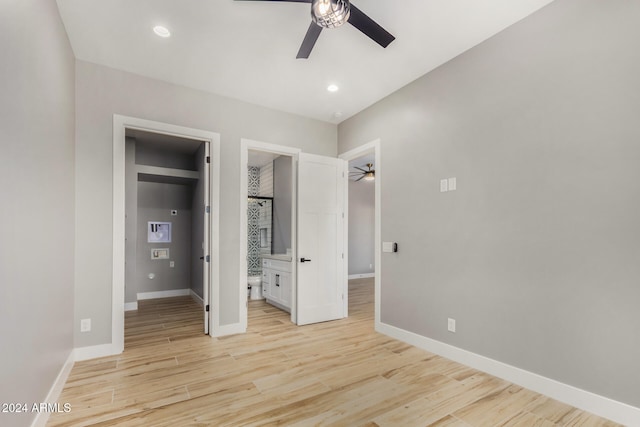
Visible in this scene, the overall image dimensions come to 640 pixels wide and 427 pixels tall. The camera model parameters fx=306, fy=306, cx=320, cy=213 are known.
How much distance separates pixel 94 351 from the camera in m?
3.05

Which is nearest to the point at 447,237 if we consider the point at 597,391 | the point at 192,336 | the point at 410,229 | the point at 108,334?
the point at 410,229

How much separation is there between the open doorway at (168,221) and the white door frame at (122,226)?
1.80m

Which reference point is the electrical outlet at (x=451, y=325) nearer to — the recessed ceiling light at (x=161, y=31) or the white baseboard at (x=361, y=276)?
the recessed ceiling light at (x=161, y=31)

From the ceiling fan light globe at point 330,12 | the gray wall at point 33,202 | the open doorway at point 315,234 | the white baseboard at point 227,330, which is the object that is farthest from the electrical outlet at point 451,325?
the gray wall at point 33,202

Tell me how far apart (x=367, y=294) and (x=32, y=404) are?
5.30 m

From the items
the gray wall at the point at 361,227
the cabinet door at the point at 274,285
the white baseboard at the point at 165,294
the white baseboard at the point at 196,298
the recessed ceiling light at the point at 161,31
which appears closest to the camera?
the recessed ceiling light at the point at 161,31

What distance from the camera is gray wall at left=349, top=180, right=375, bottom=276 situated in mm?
8484

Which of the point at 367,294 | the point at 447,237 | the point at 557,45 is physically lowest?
the point at 367,294

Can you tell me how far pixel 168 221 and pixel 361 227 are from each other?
16.1ft

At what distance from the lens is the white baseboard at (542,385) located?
6.53ft

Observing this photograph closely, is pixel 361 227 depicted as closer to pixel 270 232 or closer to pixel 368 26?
pixel 270 232

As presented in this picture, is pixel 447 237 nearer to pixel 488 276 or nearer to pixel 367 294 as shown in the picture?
pixel 488 276

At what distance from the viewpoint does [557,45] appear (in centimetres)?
235

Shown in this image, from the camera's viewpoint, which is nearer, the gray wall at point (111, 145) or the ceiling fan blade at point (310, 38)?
the ceiling fan blade at point (310, 38)
